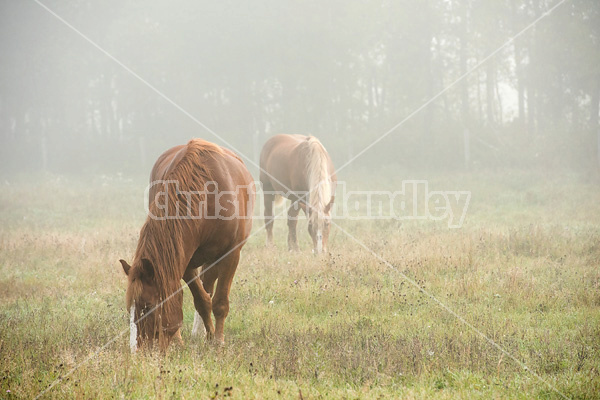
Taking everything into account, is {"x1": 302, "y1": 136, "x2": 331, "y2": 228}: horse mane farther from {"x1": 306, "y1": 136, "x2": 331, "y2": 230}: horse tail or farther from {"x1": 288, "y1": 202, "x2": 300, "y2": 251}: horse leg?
{"x1": 288, "y1": 202, "x2": 300, "y2": 251}: horse leg

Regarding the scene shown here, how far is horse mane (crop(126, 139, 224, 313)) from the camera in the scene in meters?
3.60

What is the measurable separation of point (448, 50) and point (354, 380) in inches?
1007

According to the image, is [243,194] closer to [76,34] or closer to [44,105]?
[76,34]

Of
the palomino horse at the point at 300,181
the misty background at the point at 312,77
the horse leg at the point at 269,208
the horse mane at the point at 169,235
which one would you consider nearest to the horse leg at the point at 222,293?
Answer: the horse mane at the point at 169,235

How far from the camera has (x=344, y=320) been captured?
5.38 metres

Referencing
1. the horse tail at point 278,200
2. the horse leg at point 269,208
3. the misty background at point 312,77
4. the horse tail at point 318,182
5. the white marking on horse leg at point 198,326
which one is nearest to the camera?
the white marking on horse leg at point 198,326

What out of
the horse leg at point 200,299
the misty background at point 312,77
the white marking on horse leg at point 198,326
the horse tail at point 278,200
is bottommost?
the white marking on horse leg at point 198,326

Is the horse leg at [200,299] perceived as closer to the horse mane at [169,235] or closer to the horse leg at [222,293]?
the horse leg at [222,293]

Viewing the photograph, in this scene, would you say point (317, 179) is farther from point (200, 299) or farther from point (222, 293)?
point (200, 299)

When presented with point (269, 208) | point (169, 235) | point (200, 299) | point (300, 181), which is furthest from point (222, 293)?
point (269, 208)

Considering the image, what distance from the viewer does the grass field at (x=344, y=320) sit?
3.65 meters

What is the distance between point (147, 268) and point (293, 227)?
603 cm

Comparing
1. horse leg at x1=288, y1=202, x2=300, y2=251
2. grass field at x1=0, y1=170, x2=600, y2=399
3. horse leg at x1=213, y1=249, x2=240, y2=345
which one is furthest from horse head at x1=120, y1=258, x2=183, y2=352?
horse leg at x1=288, y1=202, x2=300, y2=251

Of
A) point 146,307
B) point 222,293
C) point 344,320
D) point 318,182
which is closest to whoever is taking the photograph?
point 146,307
